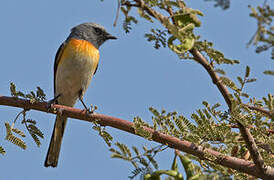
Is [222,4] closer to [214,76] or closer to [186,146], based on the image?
[214,76]

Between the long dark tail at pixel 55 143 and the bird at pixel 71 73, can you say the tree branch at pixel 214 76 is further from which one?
the bird at pixel 71 73

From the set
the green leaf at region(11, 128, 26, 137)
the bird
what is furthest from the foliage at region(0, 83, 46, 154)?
the bird

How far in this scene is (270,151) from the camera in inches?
120

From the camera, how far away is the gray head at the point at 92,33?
6902mm

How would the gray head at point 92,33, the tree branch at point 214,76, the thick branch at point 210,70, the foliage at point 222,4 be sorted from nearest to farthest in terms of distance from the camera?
the foliage at point 222,4, the tree branch at point 214,76, the thick branch at point 210,70, the gray head at point 92,33

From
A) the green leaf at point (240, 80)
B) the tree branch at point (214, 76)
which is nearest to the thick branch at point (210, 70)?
the tree branch at point (214, 76)

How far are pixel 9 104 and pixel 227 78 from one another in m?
2.11

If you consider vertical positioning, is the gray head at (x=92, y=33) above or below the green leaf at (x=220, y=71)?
above

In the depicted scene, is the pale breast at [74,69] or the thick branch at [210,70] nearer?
the thick branch at [210,70]

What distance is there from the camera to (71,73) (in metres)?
6.14

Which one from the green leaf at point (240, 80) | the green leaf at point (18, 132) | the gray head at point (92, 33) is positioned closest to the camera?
the green leaf at point (240, 80)

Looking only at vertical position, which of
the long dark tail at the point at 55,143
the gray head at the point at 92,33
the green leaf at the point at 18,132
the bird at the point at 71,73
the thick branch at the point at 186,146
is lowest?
the thick branch at the point at 186,146

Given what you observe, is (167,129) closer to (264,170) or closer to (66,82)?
(264,170)

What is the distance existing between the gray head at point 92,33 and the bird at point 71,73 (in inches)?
1.8
